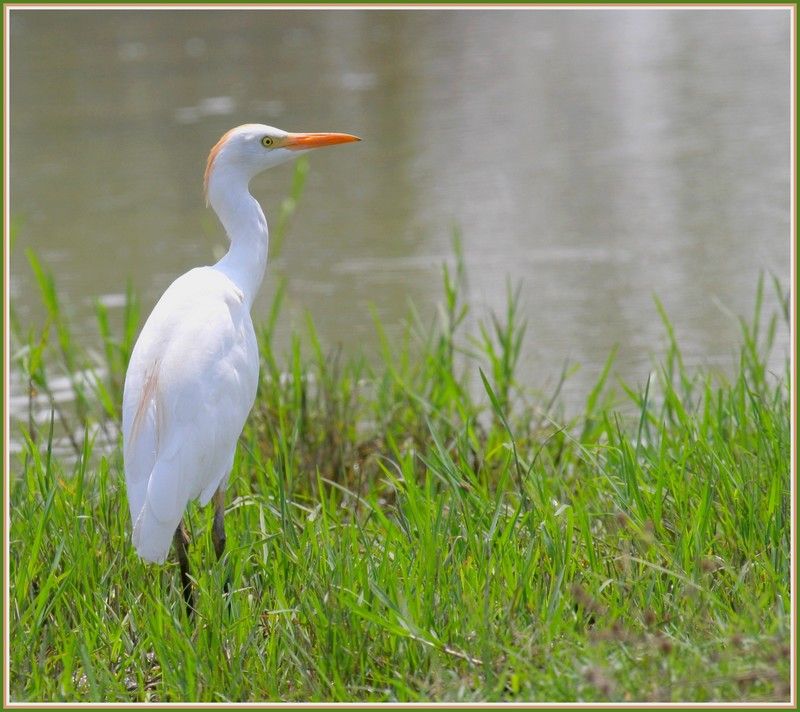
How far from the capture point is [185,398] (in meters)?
3.41

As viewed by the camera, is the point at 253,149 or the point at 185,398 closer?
the point at 185,398

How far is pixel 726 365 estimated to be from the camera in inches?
216

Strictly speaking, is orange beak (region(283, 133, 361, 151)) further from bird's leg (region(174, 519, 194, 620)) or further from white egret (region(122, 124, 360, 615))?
bird's leg (region(174, 519, 194, 620))

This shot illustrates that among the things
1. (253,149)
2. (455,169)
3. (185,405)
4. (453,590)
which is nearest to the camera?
(453,590)

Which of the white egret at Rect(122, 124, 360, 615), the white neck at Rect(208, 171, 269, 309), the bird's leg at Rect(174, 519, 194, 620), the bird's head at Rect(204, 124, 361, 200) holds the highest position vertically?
the bird's head at Rect(204, 124, 361, 200)

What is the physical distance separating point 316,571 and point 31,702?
0.68 metres

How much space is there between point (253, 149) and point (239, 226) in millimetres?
227

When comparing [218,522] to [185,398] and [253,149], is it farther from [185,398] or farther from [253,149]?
[253,149]

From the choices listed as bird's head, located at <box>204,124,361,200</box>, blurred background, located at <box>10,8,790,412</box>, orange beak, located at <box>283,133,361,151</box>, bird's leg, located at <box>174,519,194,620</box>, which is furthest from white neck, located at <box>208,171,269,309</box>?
blurred background, located at <box>10,8,790,412</box>

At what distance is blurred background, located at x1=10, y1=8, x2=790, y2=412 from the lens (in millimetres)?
6441

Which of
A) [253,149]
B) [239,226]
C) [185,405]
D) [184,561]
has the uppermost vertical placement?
[253,149]

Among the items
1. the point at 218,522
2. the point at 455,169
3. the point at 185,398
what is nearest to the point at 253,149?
the point at 185,398

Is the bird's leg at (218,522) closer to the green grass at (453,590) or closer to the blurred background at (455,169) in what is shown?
the green grass at (453,590)

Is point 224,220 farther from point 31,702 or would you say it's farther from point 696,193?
point 696,193
